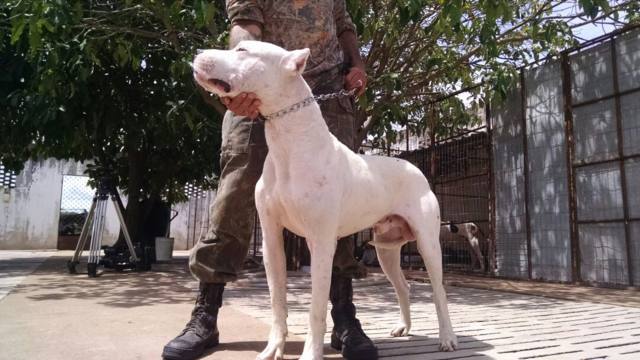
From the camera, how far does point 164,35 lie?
6.46m

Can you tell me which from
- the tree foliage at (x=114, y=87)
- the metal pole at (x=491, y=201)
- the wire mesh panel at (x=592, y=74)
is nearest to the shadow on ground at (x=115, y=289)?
the tree foliage at (x=114, y=87)

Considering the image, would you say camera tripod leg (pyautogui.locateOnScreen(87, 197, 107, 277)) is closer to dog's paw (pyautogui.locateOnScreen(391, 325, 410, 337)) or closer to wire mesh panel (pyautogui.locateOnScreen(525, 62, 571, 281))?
dog's paw (pyautogui.locateOnScreen(391, 325, 410, 337))

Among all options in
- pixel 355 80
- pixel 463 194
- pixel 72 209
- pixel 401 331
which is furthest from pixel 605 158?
pixel 72 209

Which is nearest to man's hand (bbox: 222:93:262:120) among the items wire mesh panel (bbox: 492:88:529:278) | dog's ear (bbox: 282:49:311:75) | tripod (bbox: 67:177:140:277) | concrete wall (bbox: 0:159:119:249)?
dog's ear (bbox: 282:49:311:75)

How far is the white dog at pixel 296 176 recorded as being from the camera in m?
1.92

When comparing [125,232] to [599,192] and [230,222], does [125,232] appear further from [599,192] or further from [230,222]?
[599,192]

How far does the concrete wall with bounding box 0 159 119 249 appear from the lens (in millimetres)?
17328

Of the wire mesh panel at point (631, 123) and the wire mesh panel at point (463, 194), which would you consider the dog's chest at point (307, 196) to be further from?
the wire mesh panel at point (463, 194)

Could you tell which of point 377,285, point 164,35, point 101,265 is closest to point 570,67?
point 377,285

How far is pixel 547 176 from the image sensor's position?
754 centimetres

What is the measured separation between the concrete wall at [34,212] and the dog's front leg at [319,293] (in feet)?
55.2

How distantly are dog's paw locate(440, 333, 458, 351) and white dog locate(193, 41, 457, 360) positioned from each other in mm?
707

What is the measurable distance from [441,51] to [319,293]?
6.37 meters

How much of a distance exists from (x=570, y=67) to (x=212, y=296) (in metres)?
6.83
